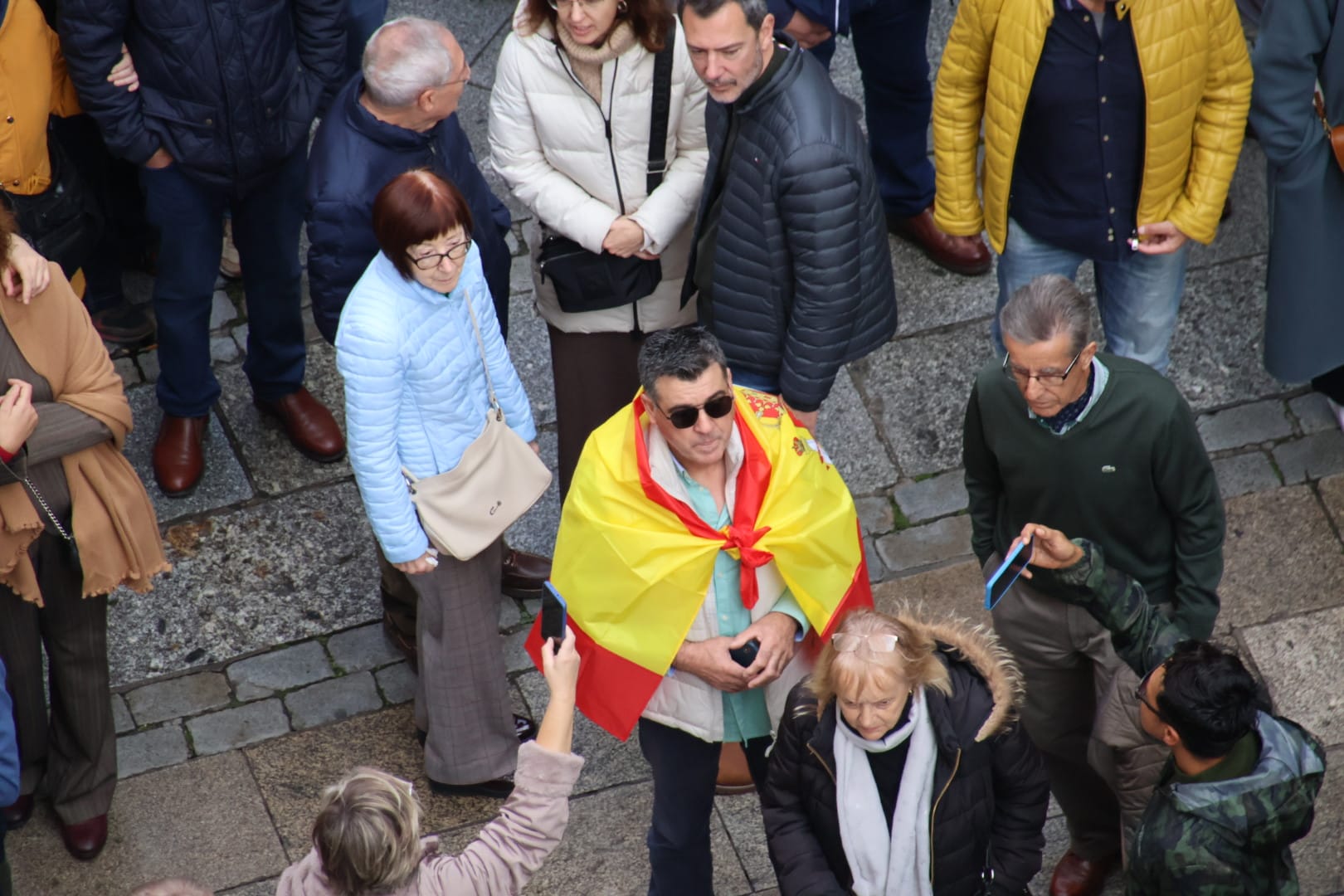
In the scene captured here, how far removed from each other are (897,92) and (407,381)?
295 cm

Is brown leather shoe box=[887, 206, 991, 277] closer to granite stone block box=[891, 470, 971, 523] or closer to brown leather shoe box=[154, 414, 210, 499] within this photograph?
granite stone block box=[891, 470, 971, 523]

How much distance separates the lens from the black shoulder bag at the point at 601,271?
18.1 feet

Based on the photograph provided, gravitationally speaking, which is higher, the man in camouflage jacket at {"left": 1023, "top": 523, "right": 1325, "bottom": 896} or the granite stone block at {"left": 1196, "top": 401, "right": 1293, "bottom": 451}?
the man in camouflage jacket at {"left": 1023, "top": 523, "right": 1325, "bottom": 896}

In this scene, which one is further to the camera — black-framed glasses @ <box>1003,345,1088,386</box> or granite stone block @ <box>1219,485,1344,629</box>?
granite stone block @ <box>1219,485,1344,629</box>

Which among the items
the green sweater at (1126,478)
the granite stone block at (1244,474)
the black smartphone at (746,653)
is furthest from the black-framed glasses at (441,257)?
the granite stone block at (1244,474)

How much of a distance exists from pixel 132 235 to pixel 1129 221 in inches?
158

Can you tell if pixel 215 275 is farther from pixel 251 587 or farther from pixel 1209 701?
pixel 1209 701

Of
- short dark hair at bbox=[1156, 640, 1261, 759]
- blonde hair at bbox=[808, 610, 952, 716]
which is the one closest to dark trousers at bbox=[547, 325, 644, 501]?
blonde hair at bbox=[808, 610, 952, 716]

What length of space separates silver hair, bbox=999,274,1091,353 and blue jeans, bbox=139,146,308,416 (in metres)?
2.92

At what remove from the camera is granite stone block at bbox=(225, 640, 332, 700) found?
5.98 meters

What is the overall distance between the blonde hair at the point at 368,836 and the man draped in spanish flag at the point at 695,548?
0.88 m

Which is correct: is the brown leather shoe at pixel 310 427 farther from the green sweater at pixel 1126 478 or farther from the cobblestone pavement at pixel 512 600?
the green sweater at pixel 1126 478

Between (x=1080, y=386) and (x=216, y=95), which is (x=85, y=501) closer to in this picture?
(x=216, y=95)

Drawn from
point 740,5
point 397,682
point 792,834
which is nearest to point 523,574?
point 397,682
